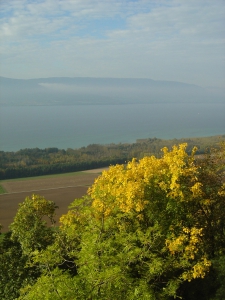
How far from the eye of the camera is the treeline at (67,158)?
4894 centimetres

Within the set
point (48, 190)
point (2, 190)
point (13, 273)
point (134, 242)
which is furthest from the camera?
point (2, 190)

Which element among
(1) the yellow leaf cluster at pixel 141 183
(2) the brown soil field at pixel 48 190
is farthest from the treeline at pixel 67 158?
(1) the yellow leaf cluster at pixel 141 183

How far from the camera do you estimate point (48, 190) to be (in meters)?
39.5

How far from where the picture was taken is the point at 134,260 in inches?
329

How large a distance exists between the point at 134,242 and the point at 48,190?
31369 mm

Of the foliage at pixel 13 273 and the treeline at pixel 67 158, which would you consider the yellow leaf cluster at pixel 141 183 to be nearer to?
the foliage at pixel 13 273

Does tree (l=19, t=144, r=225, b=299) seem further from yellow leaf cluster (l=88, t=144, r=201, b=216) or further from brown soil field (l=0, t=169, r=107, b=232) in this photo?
brown soil field (l=0, t=169, r=107, b=232)

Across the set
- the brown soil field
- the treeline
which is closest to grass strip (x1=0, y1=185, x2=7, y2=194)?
the brown soil field

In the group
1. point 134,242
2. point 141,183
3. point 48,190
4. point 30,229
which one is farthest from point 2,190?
point 134,242

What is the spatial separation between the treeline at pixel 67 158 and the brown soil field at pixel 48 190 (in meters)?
2.80

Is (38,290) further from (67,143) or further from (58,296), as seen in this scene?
(67,143)

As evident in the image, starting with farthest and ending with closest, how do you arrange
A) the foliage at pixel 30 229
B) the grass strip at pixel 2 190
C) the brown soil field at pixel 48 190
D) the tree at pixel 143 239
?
the grass strip at pixel 2 190
the brown soil field at pixel 48 190
the foliage at pixel 30 229
the tree at pixel 143 239

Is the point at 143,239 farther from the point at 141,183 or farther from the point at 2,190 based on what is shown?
the point at 2,190

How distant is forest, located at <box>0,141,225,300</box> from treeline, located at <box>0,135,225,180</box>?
3400cm
